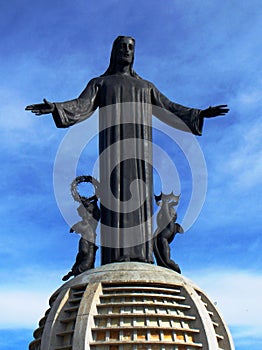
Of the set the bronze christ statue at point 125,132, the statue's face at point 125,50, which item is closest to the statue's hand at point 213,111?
the bronze christ statue at point 125,132

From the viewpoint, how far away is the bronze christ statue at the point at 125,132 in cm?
1529

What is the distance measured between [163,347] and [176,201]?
14.4 ft

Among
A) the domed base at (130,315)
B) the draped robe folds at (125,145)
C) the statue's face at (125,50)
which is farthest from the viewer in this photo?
the statue's face at (125,50)

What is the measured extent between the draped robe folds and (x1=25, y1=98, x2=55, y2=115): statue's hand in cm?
17

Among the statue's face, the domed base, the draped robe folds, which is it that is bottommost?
the domed base

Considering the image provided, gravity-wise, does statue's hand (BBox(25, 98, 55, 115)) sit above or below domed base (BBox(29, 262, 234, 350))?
above

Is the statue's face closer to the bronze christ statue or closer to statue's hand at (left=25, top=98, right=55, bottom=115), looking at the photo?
the bronze christ statue

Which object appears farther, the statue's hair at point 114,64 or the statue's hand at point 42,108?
the statue's hair at point 114,64

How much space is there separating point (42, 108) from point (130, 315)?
5589 millimetres

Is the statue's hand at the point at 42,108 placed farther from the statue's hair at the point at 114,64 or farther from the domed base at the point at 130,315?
the domed base at the point at 130,315

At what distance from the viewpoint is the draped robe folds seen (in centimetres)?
1526

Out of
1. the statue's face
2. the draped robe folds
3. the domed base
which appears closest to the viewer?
the domed base

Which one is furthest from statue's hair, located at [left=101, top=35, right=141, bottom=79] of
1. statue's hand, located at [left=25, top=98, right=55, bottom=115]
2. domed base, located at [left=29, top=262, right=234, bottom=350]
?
domed base, located at [left=29, top=262, right=234, bottom=350]

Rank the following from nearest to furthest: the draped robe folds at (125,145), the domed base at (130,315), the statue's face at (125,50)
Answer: the domed base at (130,315)
the draped robe folds at (125,145)
the statue's face at (125,50)
